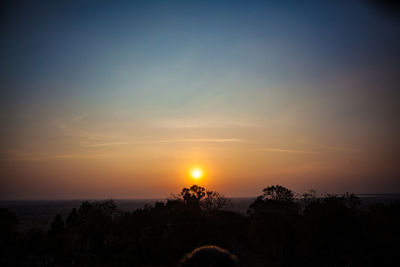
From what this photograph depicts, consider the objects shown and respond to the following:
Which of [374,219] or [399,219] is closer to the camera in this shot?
[399,219]

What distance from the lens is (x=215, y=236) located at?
113 ft

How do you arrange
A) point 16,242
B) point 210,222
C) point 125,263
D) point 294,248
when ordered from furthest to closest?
point 16,242 < point 210,222 < point 294,248 < point 125,263

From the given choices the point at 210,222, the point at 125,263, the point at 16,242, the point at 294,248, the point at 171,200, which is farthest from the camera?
the point at 171,200

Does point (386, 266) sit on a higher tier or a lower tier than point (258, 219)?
lower

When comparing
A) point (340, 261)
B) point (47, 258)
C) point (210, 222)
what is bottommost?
point (47, 258)

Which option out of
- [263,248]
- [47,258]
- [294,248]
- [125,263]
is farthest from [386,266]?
[47,258]

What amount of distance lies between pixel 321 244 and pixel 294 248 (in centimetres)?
318

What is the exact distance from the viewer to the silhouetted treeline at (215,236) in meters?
29.0

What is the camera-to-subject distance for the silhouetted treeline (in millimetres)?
28984

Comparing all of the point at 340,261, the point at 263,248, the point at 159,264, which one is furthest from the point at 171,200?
the point at 340,261

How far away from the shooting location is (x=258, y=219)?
30438 mm

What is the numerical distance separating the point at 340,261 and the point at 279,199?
19087 millimetres

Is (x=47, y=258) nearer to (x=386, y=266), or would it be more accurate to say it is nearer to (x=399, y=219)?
(x=386, y=266)

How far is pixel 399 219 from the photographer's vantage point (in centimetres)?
2792
